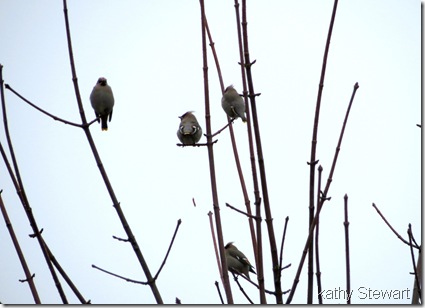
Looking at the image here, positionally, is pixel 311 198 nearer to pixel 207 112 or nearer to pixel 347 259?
pixel 347 259

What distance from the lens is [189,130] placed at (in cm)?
616

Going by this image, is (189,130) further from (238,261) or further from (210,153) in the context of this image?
(210,153)

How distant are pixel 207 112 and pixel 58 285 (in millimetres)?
1125

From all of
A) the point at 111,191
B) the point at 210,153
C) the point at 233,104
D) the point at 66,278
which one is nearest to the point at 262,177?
the point at 210,153

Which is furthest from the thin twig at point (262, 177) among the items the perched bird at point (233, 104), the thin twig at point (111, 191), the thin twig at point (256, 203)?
the perched bird at point (233, 104)

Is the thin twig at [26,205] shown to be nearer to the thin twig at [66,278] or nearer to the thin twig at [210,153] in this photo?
the thin twig at [66,278]

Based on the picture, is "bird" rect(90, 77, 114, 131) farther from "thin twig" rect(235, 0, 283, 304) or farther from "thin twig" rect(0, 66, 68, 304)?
"thin twig" rect(235, 0, 283, 304)

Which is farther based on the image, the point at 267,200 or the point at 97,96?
the point at 97,96

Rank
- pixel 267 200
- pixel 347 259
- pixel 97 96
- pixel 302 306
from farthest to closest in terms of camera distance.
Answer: pixel 97 96 < pixel 347 259 < pixel 267 200 < pixel 302 306

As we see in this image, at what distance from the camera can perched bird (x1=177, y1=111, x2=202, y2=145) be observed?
618cm

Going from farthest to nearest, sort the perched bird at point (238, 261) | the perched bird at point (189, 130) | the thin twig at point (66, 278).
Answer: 1. the perched bird at point (238, 261)
2. the perched bird at point (189, 130)
3. the thin twig at point (66, 278)

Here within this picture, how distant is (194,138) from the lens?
6.27 metres

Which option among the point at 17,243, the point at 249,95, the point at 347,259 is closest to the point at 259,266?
the point at 347,259

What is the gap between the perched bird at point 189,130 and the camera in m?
6.18
